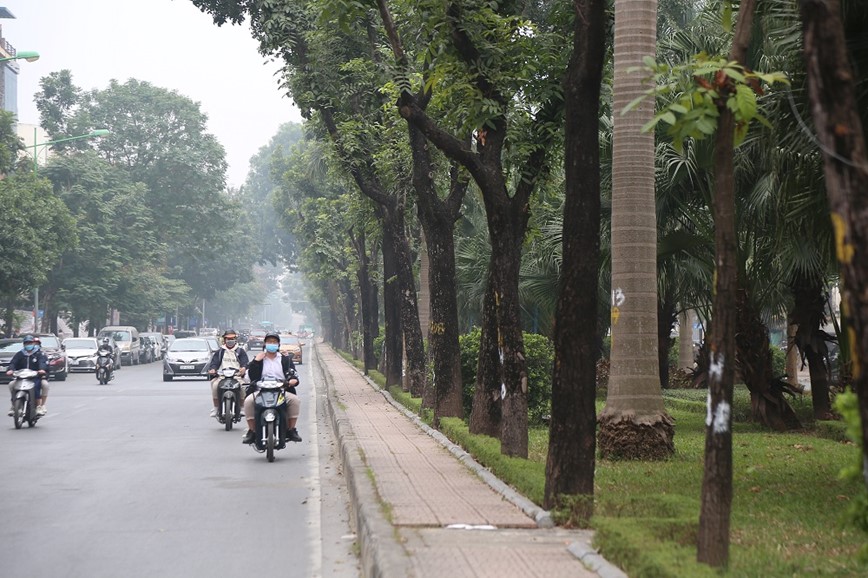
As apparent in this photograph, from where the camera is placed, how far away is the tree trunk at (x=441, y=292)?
19.6 m

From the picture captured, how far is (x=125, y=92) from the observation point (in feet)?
259

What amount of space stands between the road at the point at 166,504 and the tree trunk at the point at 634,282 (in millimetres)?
3497

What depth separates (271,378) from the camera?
1692 cm

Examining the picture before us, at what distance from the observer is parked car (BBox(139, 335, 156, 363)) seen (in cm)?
6372

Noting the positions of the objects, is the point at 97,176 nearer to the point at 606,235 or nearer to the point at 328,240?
the point at 328,240

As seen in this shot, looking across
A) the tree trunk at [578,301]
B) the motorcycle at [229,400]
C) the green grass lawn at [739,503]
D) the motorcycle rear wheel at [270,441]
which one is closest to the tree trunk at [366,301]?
the motorcycle at [229,400]

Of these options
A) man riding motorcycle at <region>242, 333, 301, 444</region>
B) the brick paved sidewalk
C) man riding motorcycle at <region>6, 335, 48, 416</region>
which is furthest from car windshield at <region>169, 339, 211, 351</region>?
the brick paved sidewalk

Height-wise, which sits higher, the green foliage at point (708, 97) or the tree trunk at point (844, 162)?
the green foliage at point (708, 97)

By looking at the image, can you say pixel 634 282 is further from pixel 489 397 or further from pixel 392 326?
pixel 392 326

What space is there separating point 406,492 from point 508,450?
2.34 metres

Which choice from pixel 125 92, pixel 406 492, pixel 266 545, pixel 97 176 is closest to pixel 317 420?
pixel 406 492

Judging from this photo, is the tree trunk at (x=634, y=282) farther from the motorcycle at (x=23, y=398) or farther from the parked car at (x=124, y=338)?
the parked car at (x=124, y=338)

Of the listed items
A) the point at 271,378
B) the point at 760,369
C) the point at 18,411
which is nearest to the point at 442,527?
the point at 271,378

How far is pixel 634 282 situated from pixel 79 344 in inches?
1507
